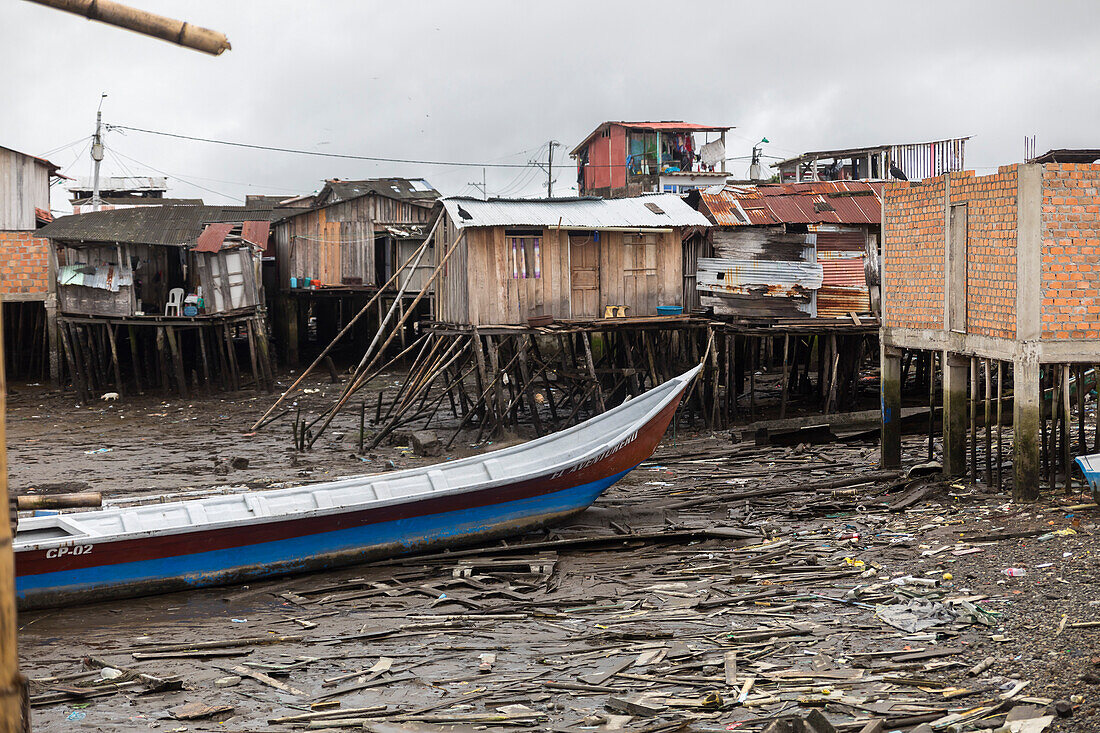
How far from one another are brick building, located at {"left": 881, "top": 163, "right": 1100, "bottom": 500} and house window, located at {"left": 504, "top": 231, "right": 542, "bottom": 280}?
310 inches

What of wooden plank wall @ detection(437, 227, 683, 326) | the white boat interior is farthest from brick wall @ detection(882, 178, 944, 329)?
wooden plank wall @ detection(437, 227, 683, 326)

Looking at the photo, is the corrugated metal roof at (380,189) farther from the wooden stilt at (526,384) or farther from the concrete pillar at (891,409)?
the concrete pillar at (891,409)

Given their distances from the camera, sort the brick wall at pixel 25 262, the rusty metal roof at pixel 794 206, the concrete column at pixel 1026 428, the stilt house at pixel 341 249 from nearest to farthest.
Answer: the concrete column at pixel 1026 428, the rusty metal roof at pixel 794 206, the brick wall at pixel 25 262, the stilt house at pixel 341 249

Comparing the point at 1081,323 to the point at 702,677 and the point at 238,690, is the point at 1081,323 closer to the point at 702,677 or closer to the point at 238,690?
the point at 702,677

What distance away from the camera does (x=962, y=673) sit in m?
6.92

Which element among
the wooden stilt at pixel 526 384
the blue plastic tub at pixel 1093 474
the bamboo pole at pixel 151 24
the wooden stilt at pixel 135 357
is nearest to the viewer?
the bamboo pole at pixel 151 24

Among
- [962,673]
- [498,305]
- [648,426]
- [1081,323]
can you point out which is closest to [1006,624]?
[962,673]

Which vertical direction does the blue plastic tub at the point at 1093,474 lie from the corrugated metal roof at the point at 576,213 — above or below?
below

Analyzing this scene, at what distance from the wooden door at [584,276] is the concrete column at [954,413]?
846 centimetres

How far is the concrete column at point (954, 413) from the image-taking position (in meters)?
12.7

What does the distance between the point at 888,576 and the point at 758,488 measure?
4518 millimetres

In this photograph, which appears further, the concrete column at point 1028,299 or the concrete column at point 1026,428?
the concrete column at point 1026,428

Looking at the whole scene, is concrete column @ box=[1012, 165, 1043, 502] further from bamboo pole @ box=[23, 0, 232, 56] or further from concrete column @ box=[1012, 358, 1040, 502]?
bamboo pole @ box=[23, 0, 232, 56]

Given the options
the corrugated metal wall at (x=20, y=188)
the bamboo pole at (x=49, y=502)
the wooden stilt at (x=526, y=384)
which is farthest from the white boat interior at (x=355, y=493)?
the corrugated metal wall at (x=20, y=188)
